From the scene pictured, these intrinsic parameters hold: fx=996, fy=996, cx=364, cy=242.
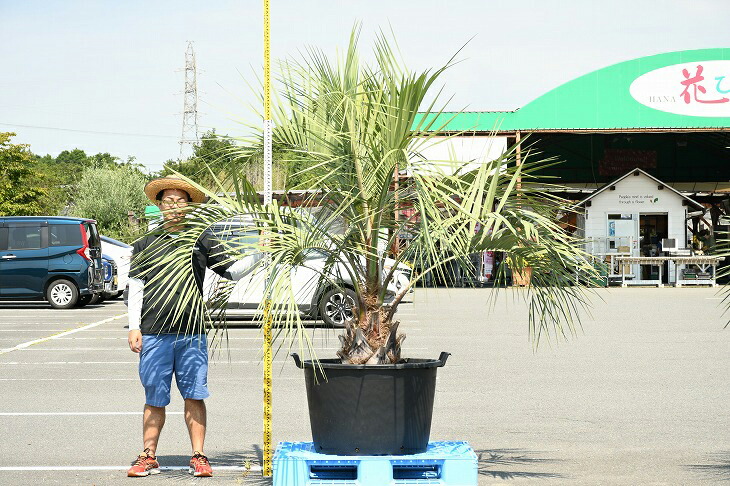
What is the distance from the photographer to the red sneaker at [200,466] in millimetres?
6363

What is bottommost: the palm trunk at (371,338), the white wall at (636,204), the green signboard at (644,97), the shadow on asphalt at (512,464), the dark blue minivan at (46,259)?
the shadow on asphalt at (512,464)

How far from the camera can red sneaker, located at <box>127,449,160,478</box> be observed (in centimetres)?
640

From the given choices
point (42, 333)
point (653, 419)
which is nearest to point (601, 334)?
point (653, 419)

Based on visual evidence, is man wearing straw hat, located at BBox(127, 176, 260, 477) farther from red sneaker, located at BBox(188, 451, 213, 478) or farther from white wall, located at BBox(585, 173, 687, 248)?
white wall, located at BBox(585, 173, 687, 248)

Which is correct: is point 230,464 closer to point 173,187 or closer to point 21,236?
point 173,187

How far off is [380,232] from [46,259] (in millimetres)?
19554

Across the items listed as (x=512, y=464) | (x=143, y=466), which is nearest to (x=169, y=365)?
(x=143, y=466)

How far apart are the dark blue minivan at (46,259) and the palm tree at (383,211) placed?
A: 18.8 metres

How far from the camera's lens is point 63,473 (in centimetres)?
661

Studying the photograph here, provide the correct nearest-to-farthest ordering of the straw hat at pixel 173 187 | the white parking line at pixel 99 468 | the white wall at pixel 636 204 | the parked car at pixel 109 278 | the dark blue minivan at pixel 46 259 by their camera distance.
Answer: the straw hat at pixel 173 187
the white parking line at pixel 99 468
the dark blue minivan at pixel 46 259
the parked car at pixel 109 278
the white wall at pixel 636 204

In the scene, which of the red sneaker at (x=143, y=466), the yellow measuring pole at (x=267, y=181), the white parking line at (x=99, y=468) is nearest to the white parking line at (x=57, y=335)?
the white parking line at (x=99, y=468)

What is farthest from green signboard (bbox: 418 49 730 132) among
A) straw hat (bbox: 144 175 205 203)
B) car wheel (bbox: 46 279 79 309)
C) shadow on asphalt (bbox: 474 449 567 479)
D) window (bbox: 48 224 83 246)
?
straw hat (bbox: 144 175 205 203)

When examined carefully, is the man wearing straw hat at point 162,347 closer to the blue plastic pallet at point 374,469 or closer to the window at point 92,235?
the blue plastic pallet at point 374,469

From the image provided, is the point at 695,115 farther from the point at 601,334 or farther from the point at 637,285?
the point at 601,334
